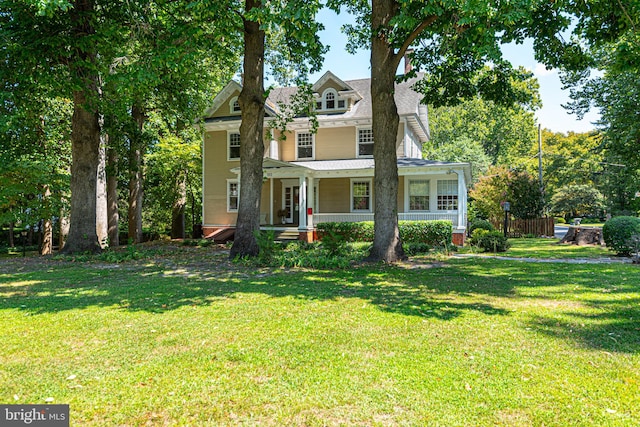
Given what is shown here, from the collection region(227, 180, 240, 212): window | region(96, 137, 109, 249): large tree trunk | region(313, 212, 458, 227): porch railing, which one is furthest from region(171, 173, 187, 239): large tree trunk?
region(313, 212, 458, 227): porch railing

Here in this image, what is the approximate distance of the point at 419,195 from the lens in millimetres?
19172

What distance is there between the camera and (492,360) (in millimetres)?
3678

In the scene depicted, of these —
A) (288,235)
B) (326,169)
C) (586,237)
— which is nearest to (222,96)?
(326,169)

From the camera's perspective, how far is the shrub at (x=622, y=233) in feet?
40.2

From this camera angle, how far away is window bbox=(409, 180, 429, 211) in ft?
62.6

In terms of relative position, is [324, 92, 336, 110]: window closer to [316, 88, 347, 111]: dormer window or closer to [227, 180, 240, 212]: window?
[316, 88, 347, 111]: dormer window

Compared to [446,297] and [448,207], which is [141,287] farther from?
[448,207]

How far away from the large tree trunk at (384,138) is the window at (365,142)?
9.03 meters

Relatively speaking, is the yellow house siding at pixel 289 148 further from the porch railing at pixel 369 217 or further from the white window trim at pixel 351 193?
the porch railing at pixel 369 217

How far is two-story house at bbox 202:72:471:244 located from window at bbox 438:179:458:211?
48 mm

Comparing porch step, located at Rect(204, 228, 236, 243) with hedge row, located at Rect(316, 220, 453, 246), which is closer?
hedge row, located at Rect(316, 220, 453, 246)

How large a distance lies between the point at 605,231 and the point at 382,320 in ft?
40.7

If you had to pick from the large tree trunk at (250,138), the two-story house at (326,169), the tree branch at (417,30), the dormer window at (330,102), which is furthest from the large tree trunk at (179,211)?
the tree branch at (417,30)

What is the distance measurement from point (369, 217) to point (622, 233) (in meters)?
10.1
